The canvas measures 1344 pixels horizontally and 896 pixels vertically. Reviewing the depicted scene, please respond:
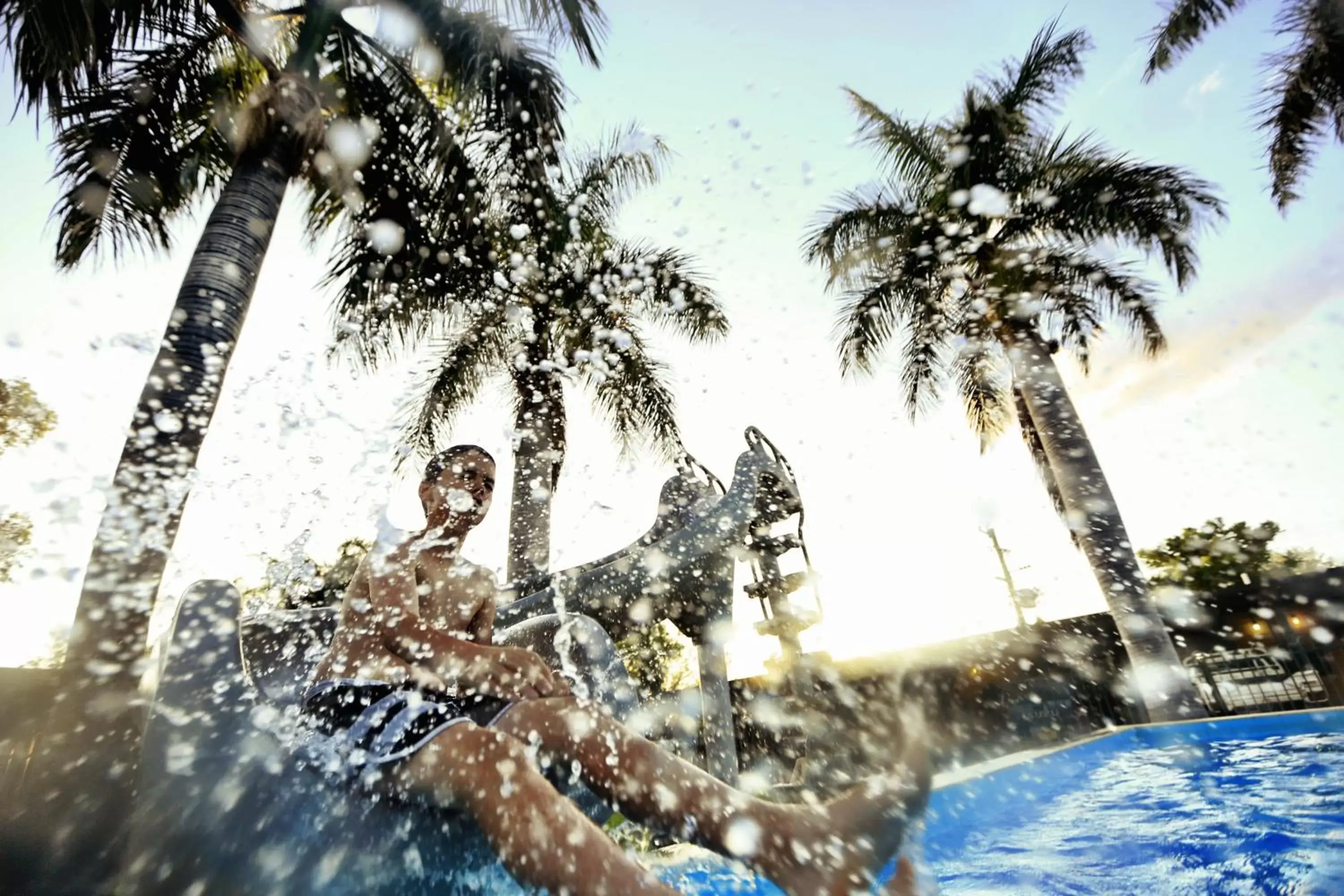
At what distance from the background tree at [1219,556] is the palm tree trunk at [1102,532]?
2157 cm

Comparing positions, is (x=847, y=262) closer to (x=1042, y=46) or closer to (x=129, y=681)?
(x=1042, y=46)

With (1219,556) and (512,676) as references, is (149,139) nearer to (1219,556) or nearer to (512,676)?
(512,676)

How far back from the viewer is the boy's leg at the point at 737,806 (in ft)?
4.97

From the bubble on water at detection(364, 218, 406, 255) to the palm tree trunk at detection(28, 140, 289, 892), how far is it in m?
1.18

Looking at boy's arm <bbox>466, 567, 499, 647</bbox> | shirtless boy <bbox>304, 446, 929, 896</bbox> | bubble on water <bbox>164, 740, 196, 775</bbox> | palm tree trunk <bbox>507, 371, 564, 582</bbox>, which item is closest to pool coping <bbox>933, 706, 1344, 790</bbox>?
shirtless boy <bbox>304, 446, 929, 896</bbox>

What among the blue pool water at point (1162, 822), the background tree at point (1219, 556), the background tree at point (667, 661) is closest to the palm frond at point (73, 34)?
the blue pool water at point (1162, 822)

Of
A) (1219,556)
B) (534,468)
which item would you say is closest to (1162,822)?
(534,468)

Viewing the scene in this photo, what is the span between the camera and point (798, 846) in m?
1.51

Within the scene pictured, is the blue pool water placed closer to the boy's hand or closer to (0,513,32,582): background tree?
the boy's hand

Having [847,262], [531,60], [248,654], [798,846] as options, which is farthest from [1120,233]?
[248,654]

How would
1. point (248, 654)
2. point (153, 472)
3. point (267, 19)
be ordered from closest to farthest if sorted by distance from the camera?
point (248, 654) → point (153, 472) → point (267, 19)

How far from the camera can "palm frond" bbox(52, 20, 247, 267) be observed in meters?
5.47

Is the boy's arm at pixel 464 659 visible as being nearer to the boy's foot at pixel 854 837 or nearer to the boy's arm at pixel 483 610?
the boy's arm at pixel 483 610

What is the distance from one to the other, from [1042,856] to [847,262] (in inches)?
352
